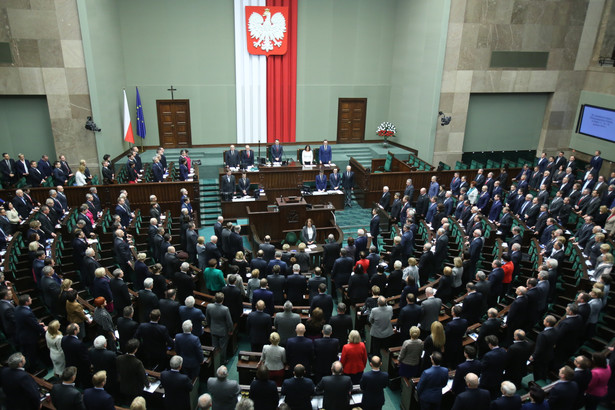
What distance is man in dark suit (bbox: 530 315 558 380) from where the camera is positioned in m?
6.07

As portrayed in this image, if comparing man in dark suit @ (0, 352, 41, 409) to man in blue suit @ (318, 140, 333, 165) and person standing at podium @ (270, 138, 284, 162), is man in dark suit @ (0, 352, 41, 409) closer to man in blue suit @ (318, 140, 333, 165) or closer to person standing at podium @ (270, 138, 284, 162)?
person standing at podium @ (270, 138, 284, 162)

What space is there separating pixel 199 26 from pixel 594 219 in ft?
48.9

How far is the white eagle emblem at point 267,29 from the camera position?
692 inches

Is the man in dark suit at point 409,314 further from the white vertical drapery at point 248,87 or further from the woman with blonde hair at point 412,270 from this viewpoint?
the white vertical drapery at point 248,87

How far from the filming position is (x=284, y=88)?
18.7 metres

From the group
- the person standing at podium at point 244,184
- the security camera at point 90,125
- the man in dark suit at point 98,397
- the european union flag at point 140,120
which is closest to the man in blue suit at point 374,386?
the man in dark suit at point 98,397

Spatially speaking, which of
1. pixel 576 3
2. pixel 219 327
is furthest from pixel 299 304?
pixel 576 3

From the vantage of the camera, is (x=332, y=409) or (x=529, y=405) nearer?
(x=529, y=405)

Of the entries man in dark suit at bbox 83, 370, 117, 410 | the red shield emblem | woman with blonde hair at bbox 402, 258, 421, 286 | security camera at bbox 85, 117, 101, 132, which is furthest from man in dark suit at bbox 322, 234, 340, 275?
the red shield emblem

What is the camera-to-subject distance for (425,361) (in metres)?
6.09

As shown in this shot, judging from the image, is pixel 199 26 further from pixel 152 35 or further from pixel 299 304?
pixel 299 304

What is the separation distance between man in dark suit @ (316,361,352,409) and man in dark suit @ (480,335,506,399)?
181 centimetres

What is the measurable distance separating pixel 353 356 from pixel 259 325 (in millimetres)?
1476

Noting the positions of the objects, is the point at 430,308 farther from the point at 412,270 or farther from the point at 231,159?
the point at 231,159
